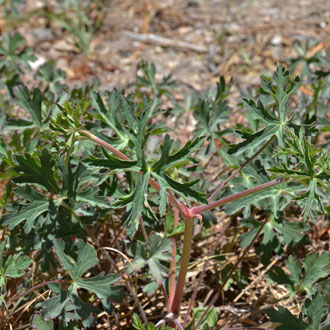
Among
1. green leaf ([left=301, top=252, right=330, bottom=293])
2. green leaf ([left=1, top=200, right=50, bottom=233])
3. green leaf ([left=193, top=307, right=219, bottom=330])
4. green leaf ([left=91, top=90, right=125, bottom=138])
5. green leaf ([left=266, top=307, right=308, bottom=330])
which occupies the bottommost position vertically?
green leaf ([left=193, top=307, right=219, bottom=330])

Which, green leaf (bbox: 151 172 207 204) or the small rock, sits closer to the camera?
green leaf (bbox: 151 172 207 204)

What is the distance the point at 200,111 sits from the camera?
2.96 m

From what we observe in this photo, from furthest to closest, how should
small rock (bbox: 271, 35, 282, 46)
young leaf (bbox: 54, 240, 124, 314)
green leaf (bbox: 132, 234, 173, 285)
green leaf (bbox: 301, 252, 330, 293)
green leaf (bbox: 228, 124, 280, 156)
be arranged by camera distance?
1. small rock (bbox: 271, 35, 282, 46)
2. green leaf (bbox: 301, 252, 330, 293)
3. green leaf (bbox: 132, 234, 173, 285)
4. young leaf (bbox: 54, 240, 124, 314)
5. green leaf (bbox: 228, 124, 280, 156)

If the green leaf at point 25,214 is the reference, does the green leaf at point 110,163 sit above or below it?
above

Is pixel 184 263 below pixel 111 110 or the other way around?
below

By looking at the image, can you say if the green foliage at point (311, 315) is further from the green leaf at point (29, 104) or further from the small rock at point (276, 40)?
the small rock at point (276, 40)

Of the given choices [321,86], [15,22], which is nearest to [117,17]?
[15,22]

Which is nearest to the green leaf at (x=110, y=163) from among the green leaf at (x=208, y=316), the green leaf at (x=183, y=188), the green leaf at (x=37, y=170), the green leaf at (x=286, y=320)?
the green leaf at (x=183, y=188)

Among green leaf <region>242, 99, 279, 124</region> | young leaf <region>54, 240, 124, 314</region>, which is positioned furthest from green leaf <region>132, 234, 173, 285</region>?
green leaf <region>242, 99, 279, 124</region>

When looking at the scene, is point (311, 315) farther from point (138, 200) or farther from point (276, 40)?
point (276, 40)

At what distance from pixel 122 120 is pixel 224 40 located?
2734mm

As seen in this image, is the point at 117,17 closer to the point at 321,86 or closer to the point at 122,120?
the point at 321,86

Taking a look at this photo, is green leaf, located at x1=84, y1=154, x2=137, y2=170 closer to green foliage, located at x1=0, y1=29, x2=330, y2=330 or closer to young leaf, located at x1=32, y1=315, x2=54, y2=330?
green foliage, located at x1=0, y1=29, x2=330, y2=330

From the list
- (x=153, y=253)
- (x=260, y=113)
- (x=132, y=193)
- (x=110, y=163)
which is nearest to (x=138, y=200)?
(x=110, y=163)
